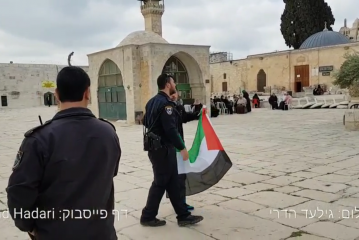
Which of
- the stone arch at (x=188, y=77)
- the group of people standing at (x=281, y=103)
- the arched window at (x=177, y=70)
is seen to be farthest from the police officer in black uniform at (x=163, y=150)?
the group of people standing at (x=281, y=103)

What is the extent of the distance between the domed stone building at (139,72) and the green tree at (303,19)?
84.1 ft

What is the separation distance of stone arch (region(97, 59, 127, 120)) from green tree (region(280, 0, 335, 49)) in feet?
94.4

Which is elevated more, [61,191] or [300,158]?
[61,191]

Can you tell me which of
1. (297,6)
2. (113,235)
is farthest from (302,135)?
(297,6)

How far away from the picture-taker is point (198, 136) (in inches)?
183

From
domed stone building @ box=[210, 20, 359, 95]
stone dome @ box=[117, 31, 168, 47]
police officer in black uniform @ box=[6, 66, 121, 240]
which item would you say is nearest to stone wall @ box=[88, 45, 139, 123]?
stone dome @ box=[117, 31, 168, 47]

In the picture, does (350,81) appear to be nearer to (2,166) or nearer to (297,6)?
(2,166)

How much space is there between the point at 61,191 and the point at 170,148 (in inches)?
80.1

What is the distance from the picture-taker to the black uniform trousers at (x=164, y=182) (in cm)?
379

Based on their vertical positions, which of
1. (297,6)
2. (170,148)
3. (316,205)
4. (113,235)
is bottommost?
(316,205)

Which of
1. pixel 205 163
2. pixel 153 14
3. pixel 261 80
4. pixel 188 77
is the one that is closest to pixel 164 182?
pixel 205 163

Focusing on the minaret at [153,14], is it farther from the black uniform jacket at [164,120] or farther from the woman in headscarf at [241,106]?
the black uniform jacket at [164,120]

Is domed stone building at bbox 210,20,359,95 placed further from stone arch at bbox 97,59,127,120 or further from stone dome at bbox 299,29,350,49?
stone arch at bbox 97,59,127,120

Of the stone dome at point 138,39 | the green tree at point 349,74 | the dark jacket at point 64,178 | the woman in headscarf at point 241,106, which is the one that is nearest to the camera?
the dark jacket at point 64,178
